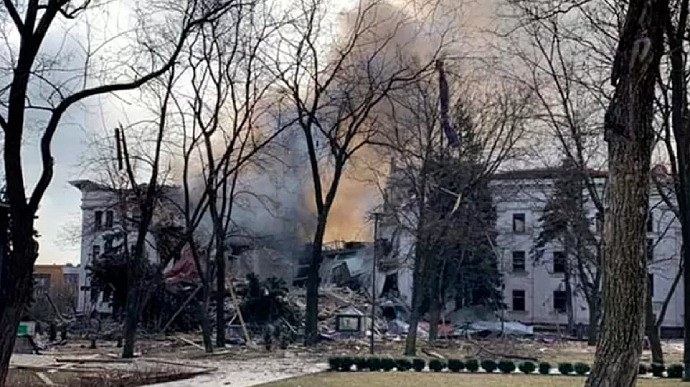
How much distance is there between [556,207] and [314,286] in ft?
39.5

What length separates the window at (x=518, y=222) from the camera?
1914 inches

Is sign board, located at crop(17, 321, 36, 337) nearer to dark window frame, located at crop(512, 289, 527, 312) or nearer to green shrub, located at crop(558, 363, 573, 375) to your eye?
green shrub, located at crop(558, 363, 573, 375)

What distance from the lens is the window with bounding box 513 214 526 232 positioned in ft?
160

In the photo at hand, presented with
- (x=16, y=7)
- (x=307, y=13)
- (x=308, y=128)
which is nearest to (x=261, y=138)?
(x=308, y=128)

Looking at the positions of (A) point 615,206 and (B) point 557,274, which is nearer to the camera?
(A) point 615,206

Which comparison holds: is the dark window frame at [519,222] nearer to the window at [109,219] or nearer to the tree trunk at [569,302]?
the tree trunk at [569,302]

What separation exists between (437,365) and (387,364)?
1172mm

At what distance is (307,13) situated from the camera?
27516 millimetres

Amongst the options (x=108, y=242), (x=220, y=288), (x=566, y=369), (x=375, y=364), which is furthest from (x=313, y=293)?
(x=108, y=242)

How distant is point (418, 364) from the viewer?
63.7ft

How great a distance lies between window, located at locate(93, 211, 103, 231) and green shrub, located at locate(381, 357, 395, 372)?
2489 centimetres

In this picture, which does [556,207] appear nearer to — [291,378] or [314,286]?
[314,286]

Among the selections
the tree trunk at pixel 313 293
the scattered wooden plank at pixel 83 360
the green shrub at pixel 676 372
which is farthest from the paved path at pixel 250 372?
the green shrub at pixel 676 372

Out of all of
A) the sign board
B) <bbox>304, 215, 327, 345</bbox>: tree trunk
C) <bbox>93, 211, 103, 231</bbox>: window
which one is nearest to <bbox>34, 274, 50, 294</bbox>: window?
<bbox>93, 211, 103, 231</bbox>: window
